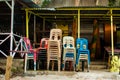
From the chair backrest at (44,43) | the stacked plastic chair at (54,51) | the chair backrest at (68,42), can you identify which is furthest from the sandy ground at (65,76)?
the chair backrest at (68,42)

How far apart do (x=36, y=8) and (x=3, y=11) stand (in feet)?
9.19

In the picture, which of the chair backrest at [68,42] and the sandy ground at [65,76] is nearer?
the sandy ground at [65,76]

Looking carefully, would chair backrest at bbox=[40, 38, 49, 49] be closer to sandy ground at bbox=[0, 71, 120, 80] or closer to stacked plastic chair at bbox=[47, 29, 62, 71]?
stacked plastic chair at bbox=[47, 29, 62, 71]

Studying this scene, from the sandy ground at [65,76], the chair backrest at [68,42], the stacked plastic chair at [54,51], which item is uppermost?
the chair backrest at [68,42]

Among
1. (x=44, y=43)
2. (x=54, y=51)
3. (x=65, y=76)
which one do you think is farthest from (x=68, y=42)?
(x=65, y=76)

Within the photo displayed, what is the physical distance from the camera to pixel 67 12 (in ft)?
44.9

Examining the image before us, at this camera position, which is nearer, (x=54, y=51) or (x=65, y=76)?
(x=65, y=76)

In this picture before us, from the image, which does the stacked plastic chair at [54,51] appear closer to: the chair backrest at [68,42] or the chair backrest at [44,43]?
the chair backrest at [44,43]

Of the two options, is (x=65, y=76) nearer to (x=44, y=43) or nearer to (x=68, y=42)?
(x=68, y=42)

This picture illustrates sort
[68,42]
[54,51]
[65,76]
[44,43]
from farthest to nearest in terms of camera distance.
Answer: [44,43] → [68,42] → [54,51] → [65,76]

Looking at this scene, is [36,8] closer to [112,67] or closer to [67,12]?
[67,12]

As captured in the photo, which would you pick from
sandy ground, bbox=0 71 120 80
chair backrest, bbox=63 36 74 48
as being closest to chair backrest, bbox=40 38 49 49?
chair backrest, bbox=63 36 74 48

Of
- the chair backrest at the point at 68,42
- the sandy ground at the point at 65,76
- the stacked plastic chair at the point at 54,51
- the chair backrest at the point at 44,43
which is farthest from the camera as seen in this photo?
the chair backrest at the point at 68,42

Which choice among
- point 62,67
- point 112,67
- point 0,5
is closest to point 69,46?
point 62,67
